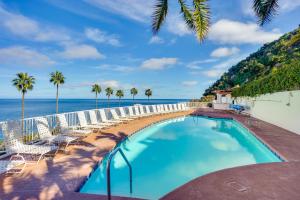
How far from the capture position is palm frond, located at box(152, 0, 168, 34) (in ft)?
18.5

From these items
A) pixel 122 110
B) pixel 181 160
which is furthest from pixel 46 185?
pixel 122 110

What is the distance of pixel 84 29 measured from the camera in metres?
24.2

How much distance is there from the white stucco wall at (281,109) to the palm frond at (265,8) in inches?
217

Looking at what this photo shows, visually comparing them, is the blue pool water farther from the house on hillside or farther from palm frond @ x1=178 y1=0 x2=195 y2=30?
the house on hillside

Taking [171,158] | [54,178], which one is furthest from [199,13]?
[54,178]

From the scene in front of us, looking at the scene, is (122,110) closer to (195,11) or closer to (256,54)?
(195,11)

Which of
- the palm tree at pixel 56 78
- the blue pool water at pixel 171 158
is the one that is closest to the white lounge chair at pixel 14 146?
the blue pool water at pixel 171 158

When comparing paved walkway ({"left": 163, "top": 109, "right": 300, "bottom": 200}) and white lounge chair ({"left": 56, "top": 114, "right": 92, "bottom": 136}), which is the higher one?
white lounge chair ({"left": 56, "top": 114, "right": 92, "bottom": 136})

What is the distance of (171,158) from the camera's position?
750cm

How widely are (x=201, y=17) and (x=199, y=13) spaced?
0.34 ft

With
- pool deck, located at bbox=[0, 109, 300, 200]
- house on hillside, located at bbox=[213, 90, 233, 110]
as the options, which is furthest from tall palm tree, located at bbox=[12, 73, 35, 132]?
pool deck, located at bbox=[0, 109, 300, 200]

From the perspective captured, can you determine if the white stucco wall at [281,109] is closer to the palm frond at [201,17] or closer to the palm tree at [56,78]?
the palm frond at [201,17]

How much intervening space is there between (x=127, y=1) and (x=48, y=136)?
5.83 meters

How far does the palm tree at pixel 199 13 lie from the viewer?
5285mm
